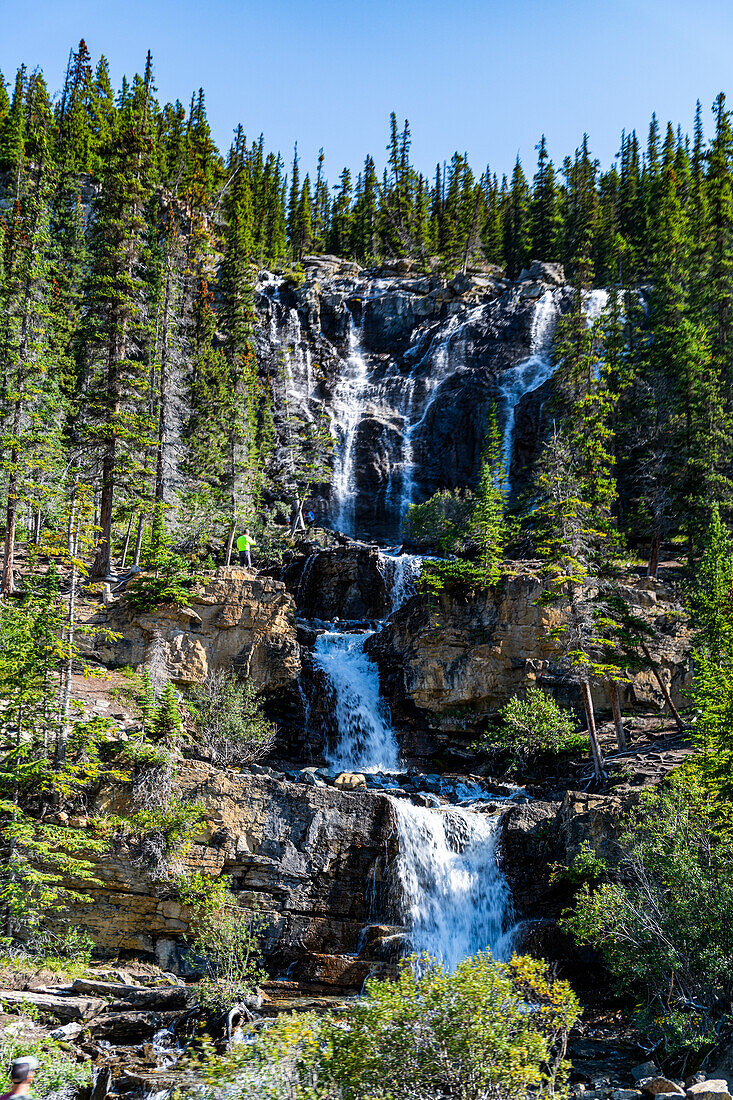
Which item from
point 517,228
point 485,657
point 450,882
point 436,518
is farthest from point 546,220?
point 450,882

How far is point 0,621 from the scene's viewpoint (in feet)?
67.5

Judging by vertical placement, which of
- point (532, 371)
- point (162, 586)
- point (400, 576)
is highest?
point (532, 371)

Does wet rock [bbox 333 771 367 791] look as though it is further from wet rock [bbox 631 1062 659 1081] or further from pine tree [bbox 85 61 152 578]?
pine tree [bbox 85 61 152 578]

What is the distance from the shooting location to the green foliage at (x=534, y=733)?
2822cm

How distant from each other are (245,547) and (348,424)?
18989 millimetres

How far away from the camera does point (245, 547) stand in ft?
125

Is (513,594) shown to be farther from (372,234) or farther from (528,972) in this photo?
(372,234)

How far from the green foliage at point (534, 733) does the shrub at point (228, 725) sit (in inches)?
350

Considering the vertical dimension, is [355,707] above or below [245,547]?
below

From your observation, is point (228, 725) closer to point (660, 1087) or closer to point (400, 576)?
point (400, 576)

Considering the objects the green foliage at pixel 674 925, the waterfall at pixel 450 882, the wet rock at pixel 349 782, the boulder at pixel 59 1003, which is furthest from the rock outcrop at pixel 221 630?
the green foliage at pixel 674 925

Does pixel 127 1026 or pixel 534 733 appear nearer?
pixel 127 1026

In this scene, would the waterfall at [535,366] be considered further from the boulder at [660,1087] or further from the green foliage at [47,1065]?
the green foliage at [47,1065]

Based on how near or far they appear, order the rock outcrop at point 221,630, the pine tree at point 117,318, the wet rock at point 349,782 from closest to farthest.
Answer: the wet rock at point 349,782, the rock outcrop at point 221,630, the pine tree at point 117,318
